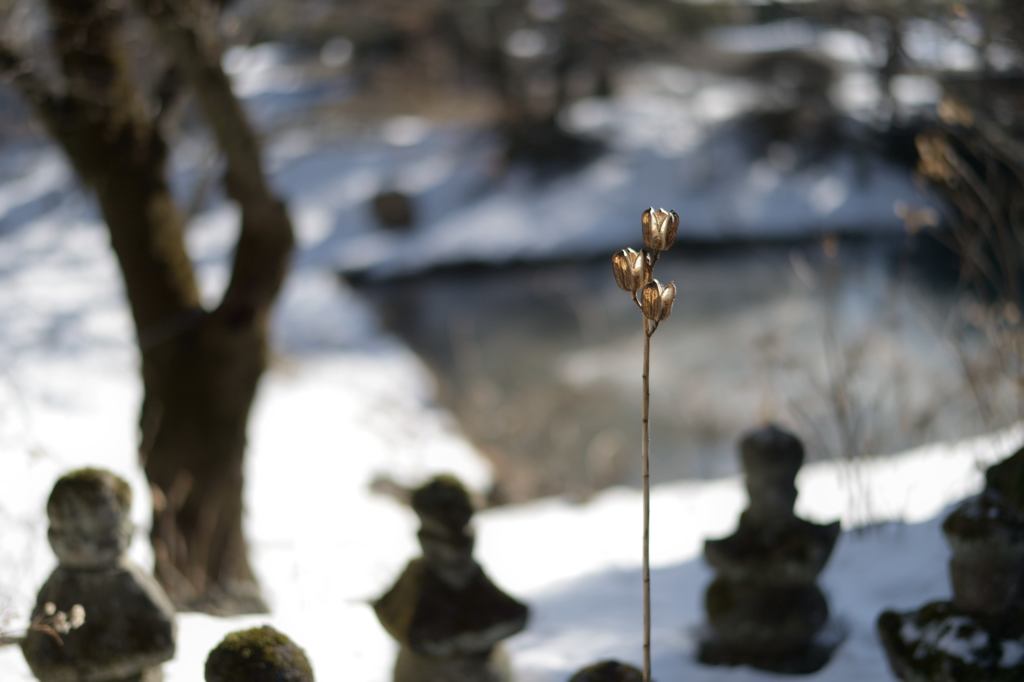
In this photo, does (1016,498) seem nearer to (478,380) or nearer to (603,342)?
(478,380)

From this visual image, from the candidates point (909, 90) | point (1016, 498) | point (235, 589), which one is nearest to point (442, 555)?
point (1016, 498)

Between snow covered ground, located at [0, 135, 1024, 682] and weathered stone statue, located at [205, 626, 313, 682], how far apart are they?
571 millimetres

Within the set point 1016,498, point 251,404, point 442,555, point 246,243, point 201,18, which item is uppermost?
point 201,18

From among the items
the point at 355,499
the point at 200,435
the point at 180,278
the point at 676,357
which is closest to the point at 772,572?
the point at 200,435

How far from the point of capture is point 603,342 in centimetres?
1230

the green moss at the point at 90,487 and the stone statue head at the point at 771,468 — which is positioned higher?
the stone statue head at the point at 771,468

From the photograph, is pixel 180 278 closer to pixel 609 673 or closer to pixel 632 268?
pixel 609 673

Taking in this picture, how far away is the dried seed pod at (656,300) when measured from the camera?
1780 millimetres

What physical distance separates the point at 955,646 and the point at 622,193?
14952 millimetres

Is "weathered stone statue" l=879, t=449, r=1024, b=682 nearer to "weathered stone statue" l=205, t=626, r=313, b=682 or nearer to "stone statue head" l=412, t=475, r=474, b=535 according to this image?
"stone statue head" l=412, t=475, r=474, b=535

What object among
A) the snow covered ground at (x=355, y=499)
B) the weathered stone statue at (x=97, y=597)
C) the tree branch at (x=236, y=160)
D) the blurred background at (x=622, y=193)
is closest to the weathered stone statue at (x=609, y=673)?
the snow covered ground at (x=355, y=499)

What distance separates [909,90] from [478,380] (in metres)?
14.1

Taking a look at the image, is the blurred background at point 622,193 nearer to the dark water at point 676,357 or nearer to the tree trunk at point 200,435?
the dark water at point 676,357

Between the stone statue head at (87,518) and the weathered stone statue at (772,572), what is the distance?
164cm
